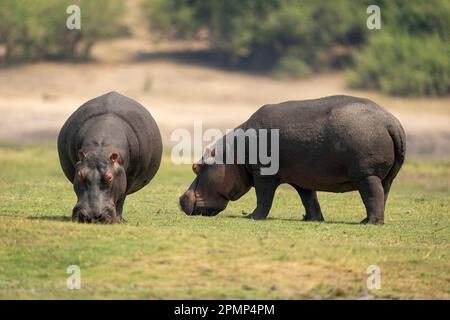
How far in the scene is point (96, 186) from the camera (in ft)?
38.7

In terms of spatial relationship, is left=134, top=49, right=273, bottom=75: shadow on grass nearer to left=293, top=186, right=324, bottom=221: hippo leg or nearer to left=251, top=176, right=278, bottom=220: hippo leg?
left=293, top=186, right=324, bottom=221: hippo leg

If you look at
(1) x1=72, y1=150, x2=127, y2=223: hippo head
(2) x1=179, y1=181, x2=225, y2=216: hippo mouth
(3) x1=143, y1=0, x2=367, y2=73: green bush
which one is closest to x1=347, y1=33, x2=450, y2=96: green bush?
(3) x1=143, y1=0, x2=367, y2=73: green bush

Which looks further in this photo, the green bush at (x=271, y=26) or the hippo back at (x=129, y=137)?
the green bush at (x=271, y=26)

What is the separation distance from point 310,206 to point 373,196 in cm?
107

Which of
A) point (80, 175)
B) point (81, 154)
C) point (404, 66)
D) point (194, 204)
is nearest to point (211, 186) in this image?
point (194, 204)

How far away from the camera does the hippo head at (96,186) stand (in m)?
11.8

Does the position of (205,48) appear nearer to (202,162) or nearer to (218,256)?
(202,162)

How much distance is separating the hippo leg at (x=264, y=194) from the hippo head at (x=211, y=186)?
0.35 meters

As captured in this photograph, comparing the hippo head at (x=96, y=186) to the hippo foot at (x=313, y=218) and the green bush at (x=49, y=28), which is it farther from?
the green bush at (x=49, y=28)

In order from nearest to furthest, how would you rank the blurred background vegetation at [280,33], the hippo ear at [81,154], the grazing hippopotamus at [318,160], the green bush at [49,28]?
1. the hippo ear at [81,154]
2. the grazing hippopotamus at [318,160]
3. the blurred background vegetation at [280,33]
4. the green bush at [49,28]

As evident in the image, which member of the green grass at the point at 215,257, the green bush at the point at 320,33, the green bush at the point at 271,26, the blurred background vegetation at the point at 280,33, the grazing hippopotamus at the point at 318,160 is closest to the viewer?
the green grass at the point at 215,257

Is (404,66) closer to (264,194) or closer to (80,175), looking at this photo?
(264,194)

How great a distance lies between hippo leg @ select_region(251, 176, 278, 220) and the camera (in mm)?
14219

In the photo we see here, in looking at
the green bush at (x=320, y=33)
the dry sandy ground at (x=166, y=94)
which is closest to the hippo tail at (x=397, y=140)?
the dry sandy ground at (x=166, y=94)
